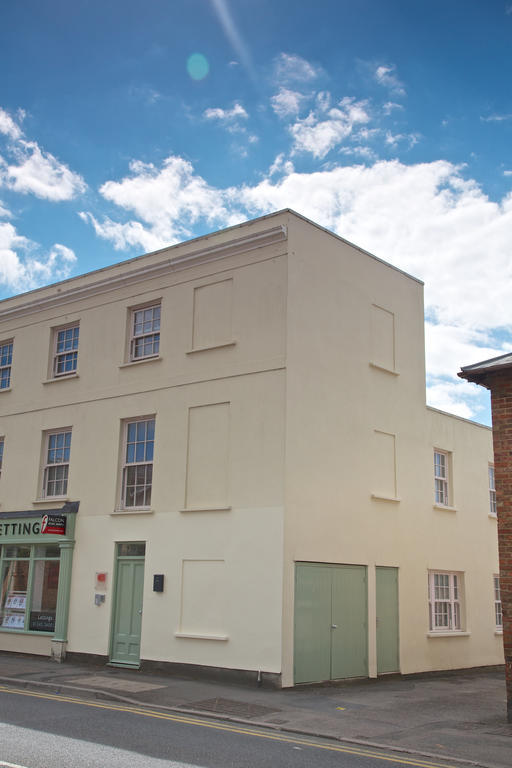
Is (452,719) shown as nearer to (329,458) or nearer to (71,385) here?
(329,458)

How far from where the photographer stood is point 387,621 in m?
17.0

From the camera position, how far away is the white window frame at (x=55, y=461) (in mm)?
19156

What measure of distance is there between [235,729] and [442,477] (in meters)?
11.6

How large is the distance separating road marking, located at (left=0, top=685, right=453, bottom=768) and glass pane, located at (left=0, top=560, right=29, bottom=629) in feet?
18.7

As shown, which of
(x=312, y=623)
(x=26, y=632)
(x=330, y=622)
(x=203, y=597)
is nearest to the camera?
(x=312, y=623)

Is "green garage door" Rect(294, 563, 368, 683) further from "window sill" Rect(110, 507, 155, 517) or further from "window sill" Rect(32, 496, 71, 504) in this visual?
"window sill" Rect(32, 496, 71, 504)

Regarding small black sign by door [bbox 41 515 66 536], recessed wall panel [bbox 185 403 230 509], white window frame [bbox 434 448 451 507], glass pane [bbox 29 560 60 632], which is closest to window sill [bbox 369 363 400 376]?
white window frame [bbox 434 448 451 507]

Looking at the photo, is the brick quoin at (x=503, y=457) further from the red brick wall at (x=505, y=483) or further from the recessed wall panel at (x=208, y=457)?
the recessed wall panel at (x=208, y=457)

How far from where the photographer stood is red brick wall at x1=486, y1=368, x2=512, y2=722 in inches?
445

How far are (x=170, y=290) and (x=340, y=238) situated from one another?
13.8 feet

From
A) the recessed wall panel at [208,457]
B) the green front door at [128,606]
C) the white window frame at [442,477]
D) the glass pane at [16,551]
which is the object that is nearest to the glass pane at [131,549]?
the green front door at [128,606]

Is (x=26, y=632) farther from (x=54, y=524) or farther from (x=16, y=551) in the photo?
(x=54, y=524)

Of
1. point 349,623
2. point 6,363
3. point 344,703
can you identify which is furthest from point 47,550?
point 344,703

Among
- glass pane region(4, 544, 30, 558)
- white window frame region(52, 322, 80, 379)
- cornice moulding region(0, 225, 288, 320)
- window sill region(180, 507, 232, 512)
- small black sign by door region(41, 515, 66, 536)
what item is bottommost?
glass pane region(4, 544, 30, 558)
